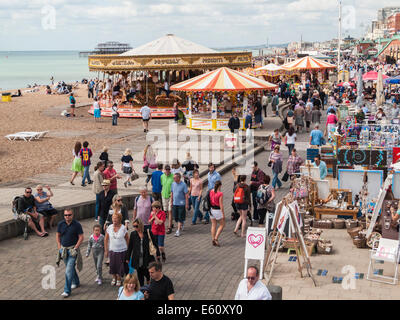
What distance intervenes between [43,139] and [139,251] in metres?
16.9

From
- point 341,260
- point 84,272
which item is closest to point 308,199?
point 341,260

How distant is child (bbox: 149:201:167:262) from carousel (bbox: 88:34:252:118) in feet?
71.8

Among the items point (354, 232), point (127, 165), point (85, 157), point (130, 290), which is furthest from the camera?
point (127, 165)

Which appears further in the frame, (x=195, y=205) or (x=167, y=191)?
(x=195, y=205)

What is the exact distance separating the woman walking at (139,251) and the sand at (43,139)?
8848 millimetres

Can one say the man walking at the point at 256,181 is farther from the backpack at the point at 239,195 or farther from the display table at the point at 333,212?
the display table at the point at 333,212

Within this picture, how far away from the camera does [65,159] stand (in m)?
19.8

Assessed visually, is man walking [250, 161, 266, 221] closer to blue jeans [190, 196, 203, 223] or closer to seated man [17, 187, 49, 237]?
blue jeans [190, 196, 203, 223]

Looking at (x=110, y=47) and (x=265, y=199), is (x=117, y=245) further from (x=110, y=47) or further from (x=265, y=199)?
(x=110, y=47)

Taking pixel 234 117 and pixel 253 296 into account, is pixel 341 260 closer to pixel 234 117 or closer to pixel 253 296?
pixel 253 296

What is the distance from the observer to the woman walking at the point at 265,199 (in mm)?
11852

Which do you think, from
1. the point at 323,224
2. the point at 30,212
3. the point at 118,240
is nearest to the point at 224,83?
the point at 323,224

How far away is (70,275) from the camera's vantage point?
8703 millimetres
